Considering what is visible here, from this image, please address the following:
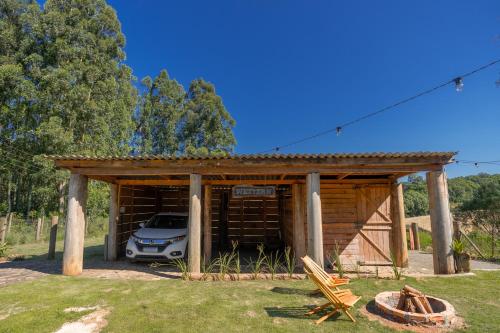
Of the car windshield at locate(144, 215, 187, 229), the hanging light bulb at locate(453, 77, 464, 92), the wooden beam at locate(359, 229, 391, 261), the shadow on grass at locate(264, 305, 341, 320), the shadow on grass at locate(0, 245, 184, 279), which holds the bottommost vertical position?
the shadow on grass at locate(264, 305, 341, 320)

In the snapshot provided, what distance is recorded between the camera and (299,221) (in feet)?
26.6

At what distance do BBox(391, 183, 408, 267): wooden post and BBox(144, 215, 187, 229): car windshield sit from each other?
6396mm

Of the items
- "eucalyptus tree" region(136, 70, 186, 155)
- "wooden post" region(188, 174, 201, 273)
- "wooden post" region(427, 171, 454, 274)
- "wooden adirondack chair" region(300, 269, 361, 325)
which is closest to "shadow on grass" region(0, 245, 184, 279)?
"wooden post" region(188, 174, 201, 273)

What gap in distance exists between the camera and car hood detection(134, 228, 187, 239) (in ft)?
25.3

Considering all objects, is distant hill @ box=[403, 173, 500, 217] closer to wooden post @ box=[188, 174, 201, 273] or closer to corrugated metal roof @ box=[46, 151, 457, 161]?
corrugated metal roof @ box=[46, 151, 457, 161]

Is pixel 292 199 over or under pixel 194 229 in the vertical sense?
over

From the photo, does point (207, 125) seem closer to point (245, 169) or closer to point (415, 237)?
point (415, 237)

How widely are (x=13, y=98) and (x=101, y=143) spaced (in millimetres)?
5279

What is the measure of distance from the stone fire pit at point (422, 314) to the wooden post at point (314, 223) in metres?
2.05

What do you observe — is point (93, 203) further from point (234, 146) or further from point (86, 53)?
point (234, 146)

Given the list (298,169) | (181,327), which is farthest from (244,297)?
(298,169)

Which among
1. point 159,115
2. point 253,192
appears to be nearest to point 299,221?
point 253,192

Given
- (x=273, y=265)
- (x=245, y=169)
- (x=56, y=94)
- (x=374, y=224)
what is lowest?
(x=273, y=265)

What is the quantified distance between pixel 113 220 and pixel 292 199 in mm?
5811
